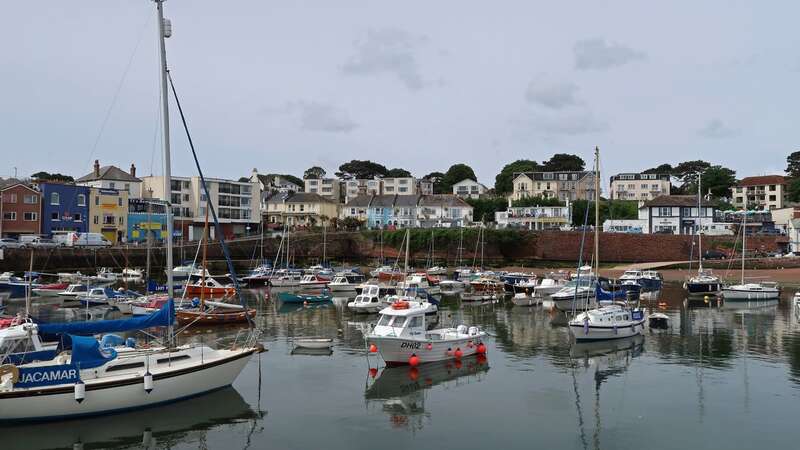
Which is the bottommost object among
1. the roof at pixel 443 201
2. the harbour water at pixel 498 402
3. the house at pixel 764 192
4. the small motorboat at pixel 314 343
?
the harbour water at pixel 498 402

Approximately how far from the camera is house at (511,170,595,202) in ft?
484

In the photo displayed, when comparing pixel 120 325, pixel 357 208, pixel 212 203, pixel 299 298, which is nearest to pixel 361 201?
pixel 357 208

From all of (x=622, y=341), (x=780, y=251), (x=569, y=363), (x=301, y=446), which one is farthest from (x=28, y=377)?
(x=780, y=251)

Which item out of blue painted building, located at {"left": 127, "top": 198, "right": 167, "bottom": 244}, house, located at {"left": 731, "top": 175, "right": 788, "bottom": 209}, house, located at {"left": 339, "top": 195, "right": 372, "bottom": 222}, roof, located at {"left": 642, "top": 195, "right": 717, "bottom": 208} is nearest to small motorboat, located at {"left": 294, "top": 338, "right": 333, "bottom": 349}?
blue painted building, located at {"left": 127, "top": 198, "right": 167, "bottom": 244}

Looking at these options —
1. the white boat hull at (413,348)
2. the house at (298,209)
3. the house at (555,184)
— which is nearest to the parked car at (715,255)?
the house at (555,184)

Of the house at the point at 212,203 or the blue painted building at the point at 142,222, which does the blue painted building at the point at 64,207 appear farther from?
the house at the point at 212,203

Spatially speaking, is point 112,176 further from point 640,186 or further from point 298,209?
point 640,186

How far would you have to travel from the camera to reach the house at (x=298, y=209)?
458 feet

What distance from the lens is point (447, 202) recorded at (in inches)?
5217

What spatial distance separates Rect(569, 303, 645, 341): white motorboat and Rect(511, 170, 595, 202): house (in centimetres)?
10521

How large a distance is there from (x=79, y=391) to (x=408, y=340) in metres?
15.0

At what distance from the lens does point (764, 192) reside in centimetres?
15188

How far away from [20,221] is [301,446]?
8494 centimetres

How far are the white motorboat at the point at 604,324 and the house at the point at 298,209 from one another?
327ft
